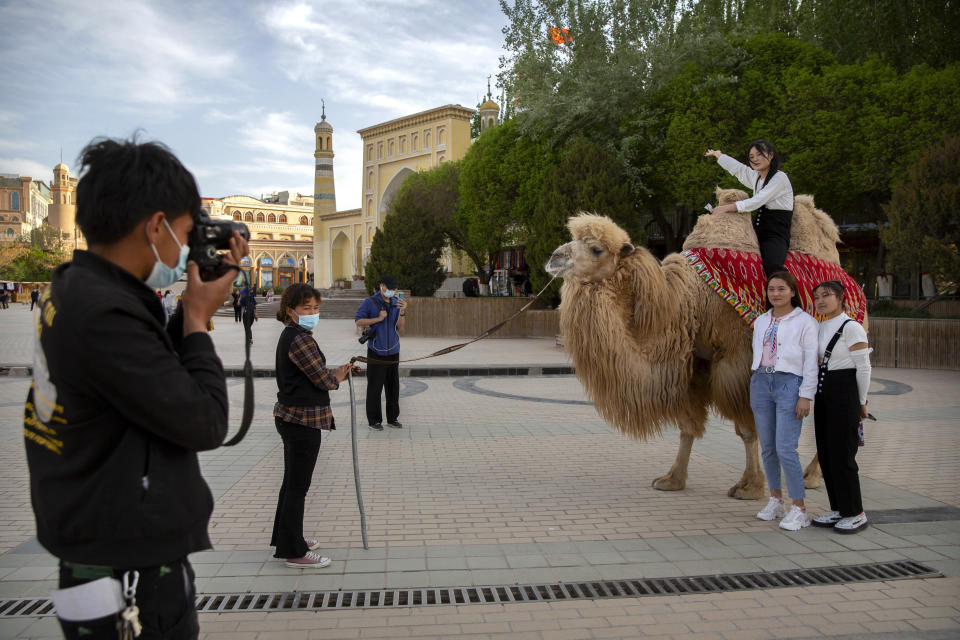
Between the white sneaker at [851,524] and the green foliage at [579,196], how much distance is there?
17187 mm

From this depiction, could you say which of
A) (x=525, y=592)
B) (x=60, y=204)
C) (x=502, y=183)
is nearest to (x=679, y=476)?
(x=525, y=592)

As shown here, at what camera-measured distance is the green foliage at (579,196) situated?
892 inches

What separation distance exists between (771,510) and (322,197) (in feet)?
220

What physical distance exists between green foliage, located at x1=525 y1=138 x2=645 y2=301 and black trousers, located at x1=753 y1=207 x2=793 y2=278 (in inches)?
623

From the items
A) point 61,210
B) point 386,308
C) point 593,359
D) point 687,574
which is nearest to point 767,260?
point 593,359

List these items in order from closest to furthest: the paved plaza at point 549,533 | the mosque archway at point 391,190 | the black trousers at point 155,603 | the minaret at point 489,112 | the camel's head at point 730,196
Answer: the black trousers at point 155,603 < the paved plaza at point 549,533 < the camel's head at point 730,196 < the minaret at point 489,112 < the mosque archway at point 391,190

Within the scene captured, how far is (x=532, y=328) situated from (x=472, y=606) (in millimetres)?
23320

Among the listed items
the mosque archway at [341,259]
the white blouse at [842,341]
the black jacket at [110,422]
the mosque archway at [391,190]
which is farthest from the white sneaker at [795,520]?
the mosque archway at [341,259]

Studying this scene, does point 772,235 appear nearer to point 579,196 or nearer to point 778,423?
point 778,423

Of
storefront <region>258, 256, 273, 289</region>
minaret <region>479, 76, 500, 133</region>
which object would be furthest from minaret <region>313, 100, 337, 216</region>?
storefront <region>258, 256, 273, 289</region>

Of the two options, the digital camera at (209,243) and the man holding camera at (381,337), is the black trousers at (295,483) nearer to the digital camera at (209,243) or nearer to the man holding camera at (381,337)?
the digital camera at (209,243)

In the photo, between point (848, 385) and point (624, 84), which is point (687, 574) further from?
point (624, 84)

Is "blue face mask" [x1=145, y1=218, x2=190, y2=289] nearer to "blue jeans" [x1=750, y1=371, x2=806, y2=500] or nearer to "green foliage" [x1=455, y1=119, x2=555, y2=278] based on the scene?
"blue jeans" [x1=750, y1=371, x2=806, y2=500]

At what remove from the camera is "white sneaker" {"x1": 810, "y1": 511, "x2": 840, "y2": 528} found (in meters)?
5.23
